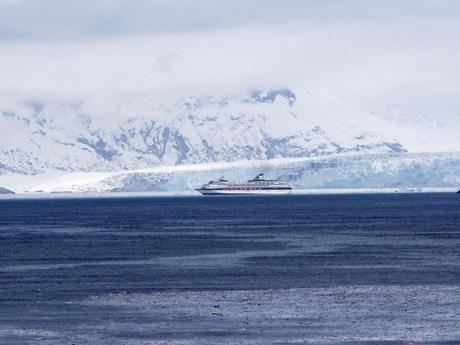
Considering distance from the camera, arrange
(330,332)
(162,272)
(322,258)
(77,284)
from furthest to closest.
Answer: (322,258), (162,272), (77,284), (330,332)

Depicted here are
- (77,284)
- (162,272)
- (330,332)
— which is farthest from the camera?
(162,272)

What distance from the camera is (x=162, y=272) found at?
64.9 meters

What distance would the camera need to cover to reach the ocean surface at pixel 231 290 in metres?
40.4

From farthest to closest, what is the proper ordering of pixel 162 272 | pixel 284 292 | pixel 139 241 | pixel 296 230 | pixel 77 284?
pixel 296 230 < pixel 139 241 < pixel 162 272 < pixel 77 284 < pixel 284 292

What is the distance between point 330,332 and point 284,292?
41.3 ft

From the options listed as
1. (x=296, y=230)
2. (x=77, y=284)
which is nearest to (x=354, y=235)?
(x=296, y=230)

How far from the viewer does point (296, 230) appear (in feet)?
374

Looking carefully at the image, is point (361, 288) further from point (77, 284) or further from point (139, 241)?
point (139, 241)

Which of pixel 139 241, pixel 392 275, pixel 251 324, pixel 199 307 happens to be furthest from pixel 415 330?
pixel 139 241

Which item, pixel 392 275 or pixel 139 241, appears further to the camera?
pixel 139 241

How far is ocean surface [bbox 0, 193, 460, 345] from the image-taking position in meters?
40.4

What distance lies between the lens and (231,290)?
5391 centimetres

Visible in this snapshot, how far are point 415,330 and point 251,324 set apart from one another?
5.62 metres

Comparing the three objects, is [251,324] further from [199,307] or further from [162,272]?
[162,272]
